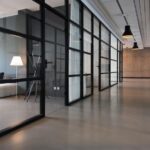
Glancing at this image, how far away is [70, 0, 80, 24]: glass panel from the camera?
651cm

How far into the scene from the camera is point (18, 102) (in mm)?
6168

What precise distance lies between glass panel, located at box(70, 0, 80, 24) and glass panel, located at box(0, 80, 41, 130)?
2.59m

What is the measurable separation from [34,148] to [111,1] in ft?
19.5

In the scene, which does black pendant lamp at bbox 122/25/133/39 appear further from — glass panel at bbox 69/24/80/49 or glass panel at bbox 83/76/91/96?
glass panel at bbox 69/24/80/49

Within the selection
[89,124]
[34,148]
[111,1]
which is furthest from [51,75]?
[34,148]

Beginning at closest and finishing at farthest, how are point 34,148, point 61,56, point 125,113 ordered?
point 34,148 < point 125,113 < point 61,56

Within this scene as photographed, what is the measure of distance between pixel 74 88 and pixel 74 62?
83 centimetres

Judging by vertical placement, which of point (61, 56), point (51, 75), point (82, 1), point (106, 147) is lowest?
point (106, 147)

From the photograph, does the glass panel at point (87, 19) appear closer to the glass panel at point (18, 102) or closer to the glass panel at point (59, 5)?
the glass panel at point (59, 5)

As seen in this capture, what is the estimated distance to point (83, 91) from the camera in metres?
7.61

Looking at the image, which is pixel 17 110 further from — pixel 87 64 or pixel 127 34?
pixel 127 34

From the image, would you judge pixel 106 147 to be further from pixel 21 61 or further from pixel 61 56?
pixel 61 56

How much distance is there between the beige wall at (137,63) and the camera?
75.9ft

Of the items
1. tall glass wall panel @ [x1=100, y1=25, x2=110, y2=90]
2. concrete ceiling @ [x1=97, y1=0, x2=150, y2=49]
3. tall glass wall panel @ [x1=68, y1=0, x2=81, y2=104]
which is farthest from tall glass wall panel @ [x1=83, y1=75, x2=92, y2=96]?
concrete ceiling @ [x1=97, y1=0, x2=150, y2=49]
